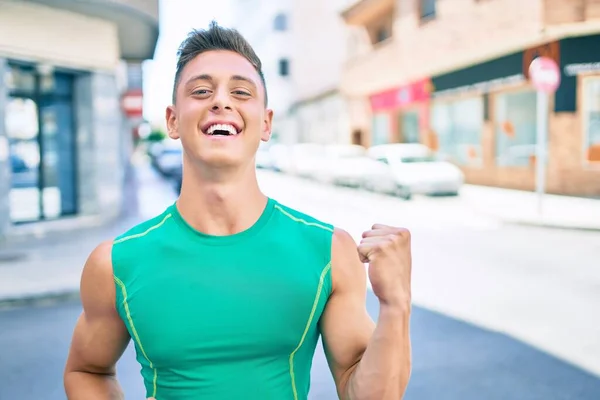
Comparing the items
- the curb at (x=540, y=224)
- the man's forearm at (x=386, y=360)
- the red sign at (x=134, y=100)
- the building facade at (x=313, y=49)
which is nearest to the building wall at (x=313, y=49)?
the building facade at (x=313, y=49)

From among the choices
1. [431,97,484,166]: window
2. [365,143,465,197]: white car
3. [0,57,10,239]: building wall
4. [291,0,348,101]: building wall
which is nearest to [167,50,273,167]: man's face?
[0,57,10,239]: building wall

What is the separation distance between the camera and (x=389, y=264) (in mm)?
1526

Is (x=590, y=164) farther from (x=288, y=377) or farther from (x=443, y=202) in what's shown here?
(x=288, y=377)

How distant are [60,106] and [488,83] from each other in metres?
15.2

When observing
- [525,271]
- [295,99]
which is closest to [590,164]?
[525,271]

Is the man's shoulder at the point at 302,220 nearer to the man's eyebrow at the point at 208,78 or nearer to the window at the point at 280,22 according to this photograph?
the man's eyebrow at the point at 208,78

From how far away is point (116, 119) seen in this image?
1641cm

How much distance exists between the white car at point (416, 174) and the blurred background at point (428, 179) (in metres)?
0.06

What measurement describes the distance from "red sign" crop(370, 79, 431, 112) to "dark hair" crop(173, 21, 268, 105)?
91.6 feet

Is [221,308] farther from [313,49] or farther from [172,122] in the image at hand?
[313,49]

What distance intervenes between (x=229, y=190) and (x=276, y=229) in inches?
6.5

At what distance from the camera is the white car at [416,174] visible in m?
19.5

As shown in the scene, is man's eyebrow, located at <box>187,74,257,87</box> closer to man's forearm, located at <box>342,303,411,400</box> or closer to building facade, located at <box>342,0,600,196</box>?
man's forearm, located at <box>342,303,411,400</box>

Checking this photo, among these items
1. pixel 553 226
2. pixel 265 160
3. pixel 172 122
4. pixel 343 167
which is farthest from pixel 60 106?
pixel 265 160
